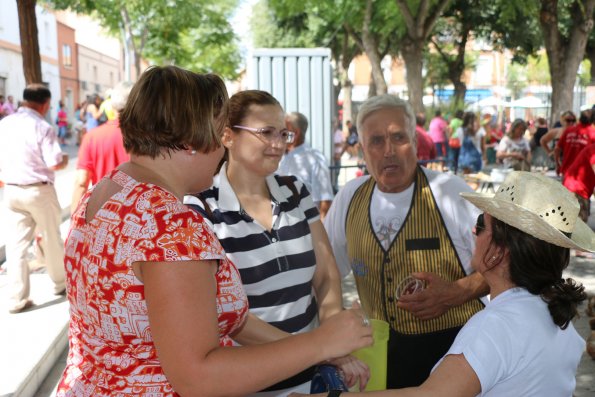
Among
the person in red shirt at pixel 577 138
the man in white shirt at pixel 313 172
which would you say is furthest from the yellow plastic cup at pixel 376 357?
the person in red shirt at pixel 577 138

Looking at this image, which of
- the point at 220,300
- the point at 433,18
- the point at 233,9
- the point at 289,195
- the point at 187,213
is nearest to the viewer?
the point at 187,213

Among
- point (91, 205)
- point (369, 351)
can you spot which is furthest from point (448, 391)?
point (91, 205)

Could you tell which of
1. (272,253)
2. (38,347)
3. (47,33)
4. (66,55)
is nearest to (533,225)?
(272,253)

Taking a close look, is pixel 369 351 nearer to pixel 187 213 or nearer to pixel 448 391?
pixel 448 391

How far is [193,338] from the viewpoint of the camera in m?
1.47

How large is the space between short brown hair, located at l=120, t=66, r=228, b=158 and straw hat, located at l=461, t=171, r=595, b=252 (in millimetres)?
854

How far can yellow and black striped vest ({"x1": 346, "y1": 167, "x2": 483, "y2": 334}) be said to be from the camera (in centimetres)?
291

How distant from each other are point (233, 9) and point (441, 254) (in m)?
41.8

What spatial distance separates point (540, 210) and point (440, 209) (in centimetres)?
96

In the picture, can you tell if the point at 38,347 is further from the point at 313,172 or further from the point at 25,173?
the point at 313,172

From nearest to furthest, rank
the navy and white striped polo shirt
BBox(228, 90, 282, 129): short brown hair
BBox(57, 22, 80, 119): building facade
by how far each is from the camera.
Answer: the navy and white striped polo shirt, BBox(228, 90, 282, 129): short brown hair, BBox(57, 22, 80, 119): building facade

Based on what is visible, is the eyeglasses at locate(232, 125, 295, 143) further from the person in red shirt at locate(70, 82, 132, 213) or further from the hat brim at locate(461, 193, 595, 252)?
the person in red shirt at locate(70, 82, 132, 213)

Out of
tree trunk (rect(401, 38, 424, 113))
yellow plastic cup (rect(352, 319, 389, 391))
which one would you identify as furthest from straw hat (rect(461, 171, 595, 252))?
tree trunk (rect(401, 38, 424, 113))

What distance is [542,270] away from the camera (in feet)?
A: 6.56
